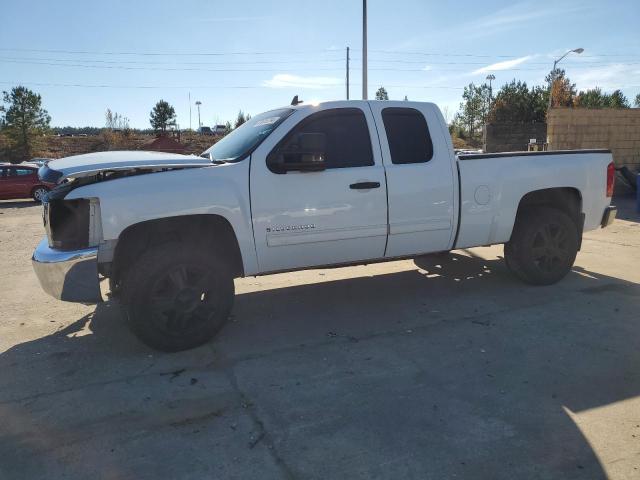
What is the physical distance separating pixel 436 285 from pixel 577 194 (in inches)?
76.1

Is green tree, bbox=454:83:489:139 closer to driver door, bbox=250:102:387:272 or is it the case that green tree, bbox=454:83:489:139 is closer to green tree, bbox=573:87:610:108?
green tree, bbox=573:87:610:108

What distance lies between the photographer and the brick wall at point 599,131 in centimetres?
1398

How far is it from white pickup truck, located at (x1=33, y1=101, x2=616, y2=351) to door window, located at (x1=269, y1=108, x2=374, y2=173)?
0.4 inches

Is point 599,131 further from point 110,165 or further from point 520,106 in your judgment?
point 520,106

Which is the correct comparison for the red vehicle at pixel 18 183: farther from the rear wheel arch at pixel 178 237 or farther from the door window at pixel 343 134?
the door window at pixel 343 134

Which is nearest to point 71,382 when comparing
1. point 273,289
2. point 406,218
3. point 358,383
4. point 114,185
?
point 114,185

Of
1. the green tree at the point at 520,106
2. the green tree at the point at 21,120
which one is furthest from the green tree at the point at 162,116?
the green tree at the point at 520,106

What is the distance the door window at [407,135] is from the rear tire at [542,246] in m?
1.58

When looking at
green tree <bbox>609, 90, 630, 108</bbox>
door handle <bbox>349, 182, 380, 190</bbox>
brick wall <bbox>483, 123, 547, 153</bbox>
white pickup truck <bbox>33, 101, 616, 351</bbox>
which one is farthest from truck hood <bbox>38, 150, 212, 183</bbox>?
green tree <bbox>609, 90, 630, 108</bbox>

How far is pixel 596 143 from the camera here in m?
14.5

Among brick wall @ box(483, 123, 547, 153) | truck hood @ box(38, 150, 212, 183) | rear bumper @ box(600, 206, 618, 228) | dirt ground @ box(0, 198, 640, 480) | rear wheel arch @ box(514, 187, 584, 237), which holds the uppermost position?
brick wall @ box(483, 123, 547, 153)

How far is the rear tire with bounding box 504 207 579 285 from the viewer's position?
5.68 m

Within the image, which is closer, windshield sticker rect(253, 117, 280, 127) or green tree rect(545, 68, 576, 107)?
windshield sticker rect(253, 117, 280, 127)

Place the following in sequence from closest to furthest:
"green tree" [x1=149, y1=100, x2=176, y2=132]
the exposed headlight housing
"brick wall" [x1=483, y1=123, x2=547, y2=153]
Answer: the exposed headlight housing < "brick wall" [x1=483, y1=123, x2=547, y2=153] < "green tree" [x1=149, y1=100, x2=176, y2=132]
